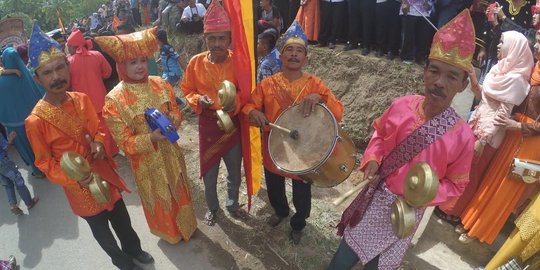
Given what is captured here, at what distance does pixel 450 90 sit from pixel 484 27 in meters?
3.87

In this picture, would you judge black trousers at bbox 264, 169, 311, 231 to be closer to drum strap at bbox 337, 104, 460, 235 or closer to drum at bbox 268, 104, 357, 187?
drum at bbox 268, 104, 357, 187

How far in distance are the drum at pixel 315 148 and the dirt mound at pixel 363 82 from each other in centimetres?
276

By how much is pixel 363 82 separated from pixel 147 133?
153 inches

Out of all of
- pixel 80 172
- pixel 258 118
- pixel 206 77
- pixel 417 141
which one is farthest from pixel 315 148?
pixel 80 172

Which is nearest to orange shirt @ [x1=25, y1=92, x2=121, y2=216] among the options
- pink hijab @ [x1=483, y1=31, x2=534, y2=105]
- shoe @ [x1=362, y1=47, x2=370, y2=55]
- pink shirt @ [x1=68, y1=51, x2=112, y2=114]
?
pink shirt @ [x1=68, y1=51, x2=112, y2=114]

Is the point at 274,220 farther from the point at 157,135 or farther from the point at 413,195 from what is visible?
the point at 413,195

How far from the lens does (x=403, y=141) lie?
2.27 m

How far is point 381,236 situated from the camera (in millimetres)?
2428

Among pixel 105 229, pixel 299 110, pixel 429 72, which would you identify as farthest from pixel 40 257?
pixel 429 72

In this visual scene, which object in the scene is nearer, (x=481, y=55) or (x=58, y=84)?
(x=58, y=84)

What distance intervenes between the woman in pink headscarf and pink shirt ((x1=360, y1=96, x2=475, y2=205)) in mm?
731

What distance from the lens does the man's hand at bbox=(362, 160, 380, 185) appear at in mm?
2333

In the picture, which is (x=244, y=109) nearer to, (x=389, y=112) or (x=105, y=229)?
(x=389, y=112)

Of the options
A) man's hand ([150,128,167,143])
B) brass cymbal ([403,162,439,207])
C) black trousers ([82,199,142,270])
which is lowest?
black trousers ([82,199,142,270])
